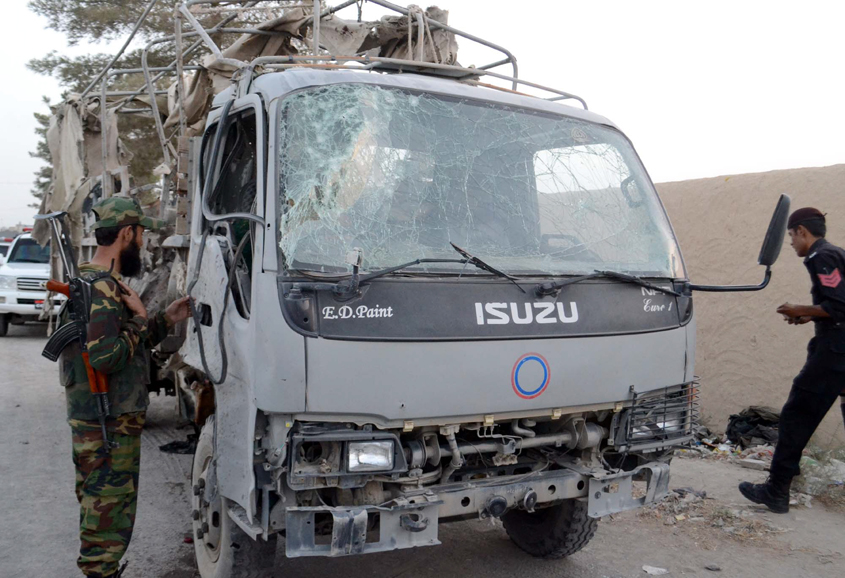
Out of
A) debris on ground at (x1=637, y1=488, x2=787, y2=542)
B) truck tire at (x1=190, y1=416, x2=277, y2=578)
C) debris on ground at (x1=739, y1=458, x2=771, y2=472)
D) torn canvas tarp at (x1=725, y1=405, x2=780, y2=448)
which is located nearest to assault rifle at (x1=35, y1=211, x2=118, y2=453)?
truck tire at (x1=190, y1=416, x2=277, y2=578)

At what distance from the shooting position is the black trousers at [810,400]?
478cm

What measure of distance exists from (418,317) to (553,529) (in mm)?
1887

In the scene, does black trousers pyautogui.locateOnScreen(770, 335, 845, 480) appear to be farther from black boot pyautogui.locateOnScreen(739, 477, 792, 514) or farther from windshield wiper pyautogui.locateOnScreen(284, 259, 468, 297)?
windshield wiper pyautogui.locateOnScreen(284, 259, 468, 297)

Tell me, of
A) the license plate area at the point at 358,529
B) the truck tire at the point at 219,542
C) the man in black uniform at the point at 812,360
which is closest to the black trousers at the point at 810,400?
the man in black uniform at the point at 812,360

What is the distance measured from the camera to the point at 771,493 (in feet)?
16.5

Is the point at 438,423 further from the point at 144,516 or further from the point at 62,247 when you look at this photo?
the point at 144,516

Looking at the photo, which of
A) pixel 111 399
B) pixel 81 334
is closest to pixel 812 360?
pixel 111 399

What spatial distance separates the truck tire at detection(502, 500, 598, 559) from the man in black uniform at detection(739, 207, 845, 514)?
5.29ft

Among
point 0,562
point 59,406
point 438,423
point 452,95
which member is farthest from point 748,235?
point 59,406

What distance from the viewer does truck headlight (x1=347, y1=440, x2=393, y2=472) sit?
2918mm

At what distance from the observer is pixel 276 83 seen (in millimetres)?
3352

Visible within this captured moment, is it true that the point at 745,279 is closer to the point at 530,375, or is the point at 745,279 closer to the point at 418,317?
the point at 530,375

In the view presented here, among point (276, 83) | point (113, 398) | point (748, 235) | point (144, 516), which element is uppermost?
point (276, 83)

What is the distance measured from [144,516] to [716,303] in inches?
209
